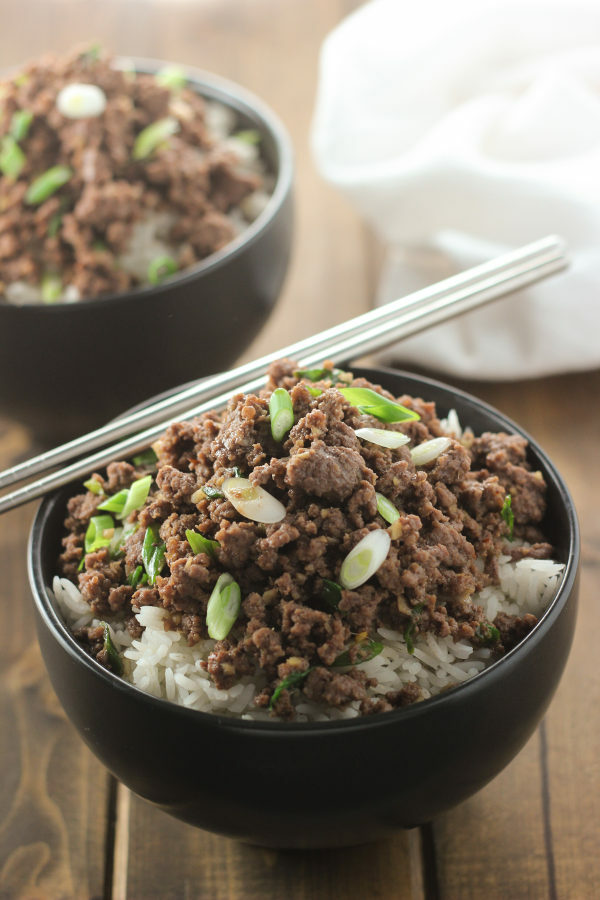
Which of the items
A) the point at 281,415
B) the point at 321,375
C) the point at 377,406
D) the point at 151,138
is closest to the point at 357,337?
the point at 321,375

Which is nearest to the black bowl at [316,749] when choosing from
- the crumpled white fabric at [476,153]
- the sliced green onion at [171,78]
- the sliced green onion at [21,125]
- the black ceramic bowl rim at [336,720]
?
the black ceramic bowl rim at [336,720]

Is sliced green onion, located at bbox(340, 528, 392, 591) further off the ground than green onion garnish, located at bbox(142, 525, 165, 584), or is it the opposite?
sliced green onion, located at bbox(340, 528, 392, 591)

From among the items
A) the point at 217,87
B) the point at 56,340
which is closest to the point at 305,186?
the point at 217,87

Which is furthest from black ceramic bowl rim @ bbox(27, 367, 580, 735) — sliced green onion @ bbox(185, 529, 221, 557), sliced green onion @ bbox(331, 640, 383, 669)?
sliced green onion @ bbox(185, 529, 221, 557)

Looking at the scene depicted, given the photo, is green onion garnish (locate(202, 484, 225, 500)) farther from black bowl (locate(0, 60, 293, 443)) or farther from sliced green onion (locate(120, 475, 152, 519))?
black bowl (locate(0, 60, 293, 443))

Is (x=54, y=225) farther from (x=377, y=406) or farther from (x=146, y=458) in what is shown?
(x=377, y=406)

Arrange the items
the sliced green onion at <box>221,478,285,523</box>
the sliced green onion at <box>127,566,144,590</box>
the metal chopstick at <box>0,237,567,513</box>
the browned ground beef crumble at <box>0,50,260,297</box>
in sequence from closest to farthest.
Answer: the sliced green onion at <box>221,478,285,523</box> → the sliced green onion at <box>127,566,144,590</box> → the metal chopstick at <box>0,237,567,513</box> → the browned ground beef crumble at <box>0,50,260,297</box>

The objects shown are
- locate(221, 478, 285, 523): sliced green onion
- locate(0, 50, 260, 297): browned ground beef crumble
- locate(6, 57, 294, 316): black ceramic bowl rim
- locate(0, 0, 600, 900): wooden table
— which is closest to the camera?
locate(221, 478, 285, 523): sliced green onion

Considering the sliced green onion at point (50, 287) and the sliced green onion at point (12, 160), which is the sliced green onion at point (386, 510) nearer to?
the sliced green onion at point (50, 287)
